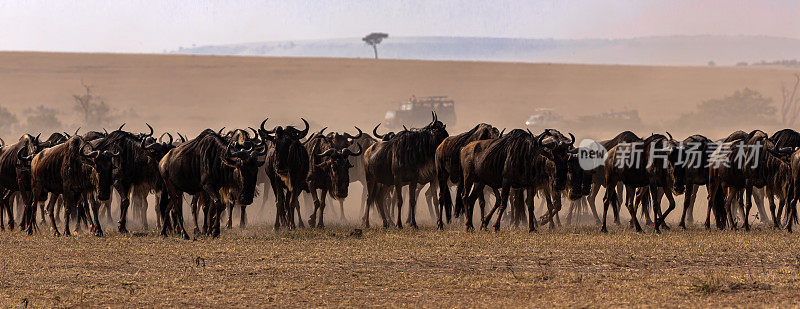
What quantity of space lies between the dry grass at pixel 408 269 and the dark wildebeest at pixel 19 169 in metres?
1.41

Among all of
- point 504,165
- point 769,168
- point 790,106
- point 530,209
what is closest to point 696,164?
point 769,168

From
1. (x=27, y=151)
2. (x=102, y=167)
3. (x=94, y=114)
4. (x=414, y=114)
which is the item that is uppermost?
(x=94, y=114)

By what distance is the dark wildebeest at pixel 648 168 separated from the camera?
19000 millimetres

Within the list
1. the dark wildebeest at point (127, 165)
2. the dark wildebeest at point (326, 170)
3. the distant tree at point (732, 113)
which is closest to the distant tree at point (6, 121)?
the distant tree at point (732, 113)

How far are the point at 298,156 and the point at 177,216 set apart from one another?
280 centimetres

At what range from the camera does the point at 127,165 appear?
19547 millimetres

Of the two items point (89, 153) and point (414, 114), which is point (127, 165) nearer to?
point (89, 153)

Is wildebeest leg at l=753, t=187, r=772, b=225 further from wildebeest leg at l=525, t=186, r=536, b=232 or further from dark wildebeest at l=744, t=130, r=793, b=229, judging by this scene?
wildebeest leg at l=525, t=186, r=536, b=232

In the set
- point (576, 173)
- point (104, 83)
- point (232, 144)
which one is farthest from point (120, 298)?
point (104, 83)

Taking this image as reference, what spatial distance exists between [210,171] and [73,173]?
281cm

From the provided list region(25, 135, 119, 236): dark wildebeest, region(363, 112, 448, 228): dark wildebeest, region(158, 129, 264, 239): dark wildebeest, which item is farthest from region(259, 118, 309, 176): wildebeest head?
region(25, 135, 119, 236): dark wildebeest

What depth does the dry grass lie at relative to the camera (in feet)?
39.1

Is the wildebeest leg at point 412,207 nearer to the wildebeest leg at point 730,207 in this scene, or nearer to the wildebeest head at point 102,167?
the wildebeest head at point 102,167

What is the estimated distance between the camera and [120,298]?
11992 mm
